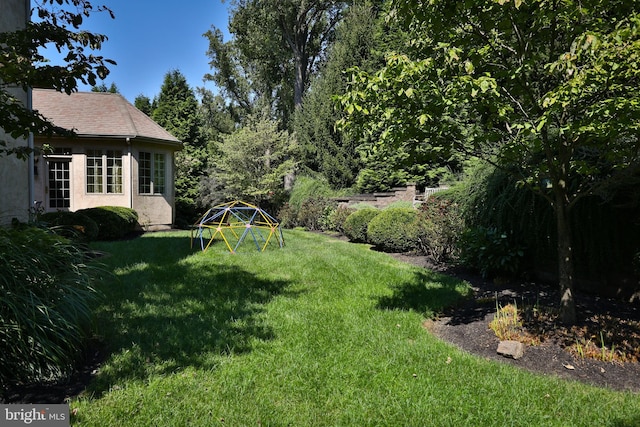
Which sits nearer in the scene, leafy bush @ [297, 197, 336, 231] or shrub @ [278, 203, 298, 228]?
leafy bush @ [297, 197, 336, 231]

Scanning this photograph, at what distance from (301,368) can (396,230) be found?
6.96 metres

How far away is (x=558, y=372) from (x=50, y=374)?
438 centimetres

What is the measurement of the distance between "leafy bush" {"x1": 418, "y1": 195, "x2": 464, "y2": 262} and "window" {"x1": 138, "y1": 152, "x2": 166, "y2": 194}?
38.3 ft

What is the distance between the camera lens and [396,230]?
33.0 ft

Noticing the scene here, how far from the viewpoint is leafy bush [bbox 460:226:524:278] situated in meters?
6.92

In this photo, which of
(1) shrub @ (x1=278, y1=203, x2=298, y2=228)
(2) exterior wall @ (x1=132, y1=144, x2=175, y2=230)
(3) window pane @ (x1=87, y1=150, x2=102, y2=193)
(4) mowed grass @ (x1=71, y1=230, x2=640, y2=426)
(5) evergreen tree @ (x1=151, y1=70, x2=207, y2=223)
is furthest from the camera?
(5) evergreen tree @ (x1=151, y1=70, x2=207, y2=223)

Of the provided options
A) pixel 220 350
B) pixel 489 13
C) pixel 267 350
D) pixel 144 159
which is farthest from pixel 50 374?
pixel 144 159

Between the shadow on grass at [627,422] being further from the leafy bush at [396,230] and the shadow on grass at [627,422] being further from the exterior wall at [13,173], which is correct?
the exterior wall at [13,173]

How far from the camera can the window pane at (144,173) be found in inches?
618

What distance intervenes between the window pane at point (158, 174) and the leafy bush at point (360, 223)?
8.84 meters

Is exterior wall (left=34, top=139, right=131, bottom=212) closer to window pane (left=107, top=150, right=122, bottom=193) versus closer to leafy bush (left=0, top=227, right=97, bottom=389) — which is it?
window pane (left=107, top=150, right=122, bottom=193)
